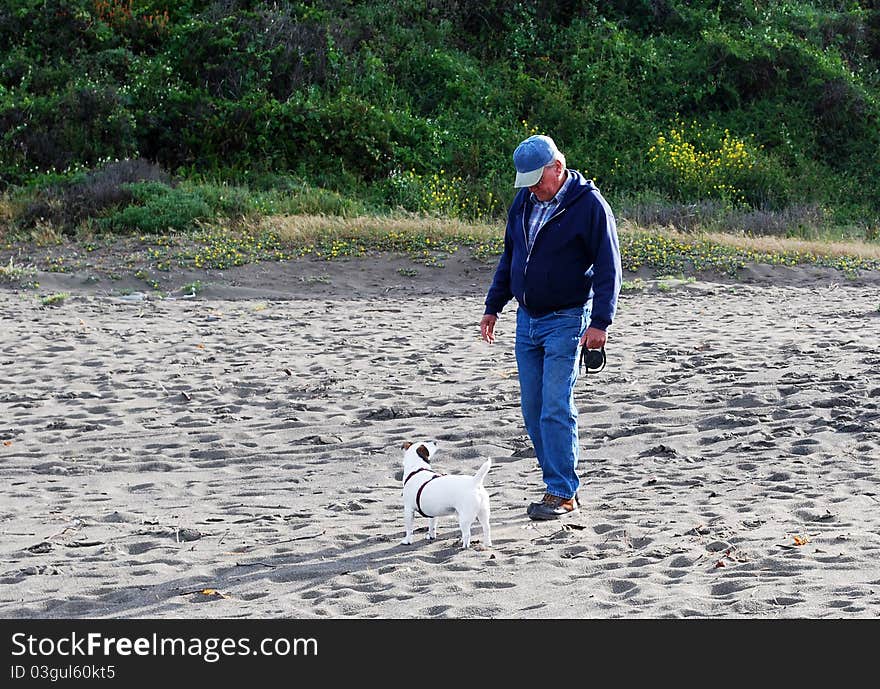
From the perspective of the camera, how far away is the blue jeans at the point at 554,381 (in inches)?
231

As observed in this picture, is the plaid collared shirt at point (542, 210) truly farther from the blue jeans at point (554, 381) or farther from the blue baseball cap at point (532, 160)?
the blue jeans at point (554, 381)

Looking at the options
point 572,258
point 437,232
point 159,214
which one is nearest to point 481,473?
point 572,258

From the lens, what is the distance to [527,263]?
19.2 ft

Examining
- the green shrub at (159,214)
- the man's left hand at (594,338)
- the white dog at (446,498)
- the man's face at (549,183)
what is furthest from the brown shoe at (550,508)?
the green shrub at (159,214)

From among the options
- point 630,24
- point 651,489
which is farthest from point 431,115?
point 651,489

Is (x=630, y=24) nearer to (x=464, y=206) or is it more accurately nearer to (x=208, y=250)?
(x=464, y=206)

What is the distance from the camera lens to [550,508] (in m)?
5.98

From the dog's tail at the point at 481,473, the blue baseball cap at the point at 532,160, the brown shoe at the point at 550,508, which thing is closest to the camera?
the dog's tail at the point at 481,473

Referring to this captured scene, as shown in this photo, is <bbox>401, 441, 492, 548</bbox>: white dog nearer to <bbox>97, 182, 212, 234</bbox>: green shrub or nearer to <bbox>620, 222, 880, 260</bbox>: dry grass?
<bbox>620, 222, 880, 260</bbox>: dry grass

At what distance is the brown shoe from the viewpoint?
19.6ft

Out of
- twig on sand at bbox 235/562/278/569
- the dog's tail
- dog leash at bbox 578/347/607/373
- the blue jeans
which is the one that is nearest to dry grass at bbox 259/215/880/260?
the blue jeans

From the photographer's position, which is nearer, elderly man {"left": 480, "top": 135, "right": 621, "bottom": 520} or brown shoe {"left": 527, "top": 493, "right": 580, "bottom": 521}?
elderly man {"left": 480, "top": 135, "right": 621, "bottom": 520}

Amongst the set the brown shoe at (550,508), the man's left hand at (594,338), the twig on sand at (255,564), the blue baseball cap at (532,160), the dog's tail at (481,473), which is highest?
the blue baseball cap at (532,160)

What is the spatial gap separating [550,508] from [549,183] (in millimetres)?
1625
